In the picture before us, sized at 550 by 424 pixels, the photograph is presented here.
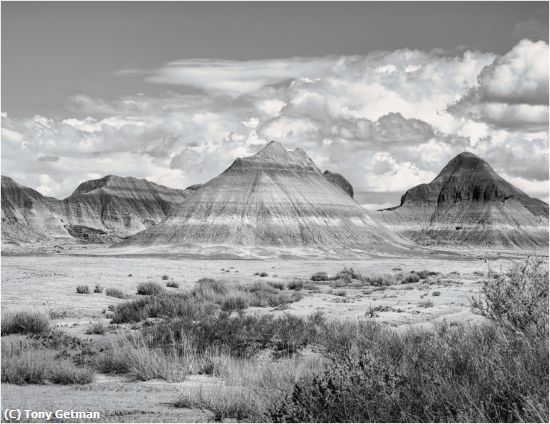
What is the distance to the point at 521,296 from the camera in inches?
365

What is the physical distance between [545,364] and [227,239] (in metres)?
82.5

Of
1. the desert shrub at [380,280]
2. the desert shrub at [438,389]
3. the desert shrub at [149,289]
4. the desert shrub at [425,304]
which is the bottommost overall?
the desert shrub at [380,280]

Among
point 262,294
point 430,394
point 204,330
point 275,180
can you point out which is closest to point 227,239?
point 275,180

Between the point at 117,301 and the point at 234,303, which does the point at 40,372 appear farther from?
the point at 117,301

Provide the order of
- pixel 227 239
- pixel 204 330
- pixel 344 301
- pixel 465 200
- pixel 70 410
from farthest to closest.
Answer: pixel 465 200 → pixel 227 239 → pixel 344 301 → pixel 204 330 → pixel 70 410

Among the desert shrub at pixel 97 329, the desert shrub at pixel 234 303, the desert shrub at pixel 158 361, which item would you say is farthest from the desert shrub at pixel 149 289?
the desert shrub at pixel 158 361

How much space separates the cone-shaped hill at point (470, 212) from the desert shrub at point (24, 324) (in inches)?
5070

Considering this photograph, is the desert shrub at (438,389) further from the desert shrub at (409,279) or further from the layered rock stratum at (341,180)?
the layered rock stratum at (341,180)

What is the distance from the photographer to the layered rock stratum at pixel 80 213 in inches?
5246

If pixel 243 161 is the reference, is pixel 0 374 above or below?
below

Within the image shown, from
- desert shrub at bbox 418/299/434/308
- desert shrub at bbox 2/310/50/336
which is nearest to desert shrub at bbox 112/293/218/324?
desert shrub at bbox 2/310/50/336

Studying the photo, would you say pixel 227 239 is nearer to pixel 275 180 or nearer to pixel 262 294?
pixel 275 180

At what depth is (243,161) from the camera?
4171 inches

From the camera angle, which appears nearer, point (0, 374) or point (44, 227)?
point (0, 374)
